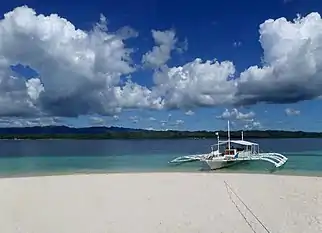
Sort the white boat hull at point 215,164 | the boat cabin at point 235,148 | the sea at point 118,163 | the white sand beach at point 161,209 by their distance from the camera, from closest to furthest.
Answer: the white sand beach at point 161,209 < the sea at point 118,163 < the white boat hull at point 215,164 < the boat cabin at point 235,148

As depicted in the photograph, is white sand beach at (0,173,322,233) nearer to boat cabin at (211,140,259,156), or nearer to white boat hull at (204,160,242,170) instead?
white boat hull at (204,160,242,170)

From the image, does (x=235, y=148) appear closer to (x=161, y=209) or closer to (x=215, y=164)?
(x=215, y=164)

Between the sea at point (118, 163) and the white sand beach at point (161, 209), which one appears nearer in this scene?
the white sand beach at point (161, 209)

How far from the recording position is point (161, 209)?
10125 millimetres

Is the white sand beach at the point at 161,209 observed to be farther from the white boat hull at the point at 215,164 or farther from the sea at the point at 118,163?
the white boat hull at the point at 215,164

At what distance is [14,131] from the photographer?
547ft

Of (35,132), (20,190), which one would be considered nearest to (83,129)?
(35,132)

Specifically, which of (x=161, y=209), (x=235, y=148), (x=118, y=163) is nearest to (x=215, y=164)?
(x=235, y=148)

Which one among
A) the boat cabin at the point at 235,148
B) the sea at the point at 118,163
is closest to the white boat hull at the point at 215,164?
the sea at the point at 118,163

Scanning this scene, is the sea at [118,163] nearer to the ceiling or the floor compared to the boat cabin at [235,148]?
nearer to the floor

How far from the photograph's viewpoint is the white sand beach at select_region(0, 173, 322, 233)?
322 inches

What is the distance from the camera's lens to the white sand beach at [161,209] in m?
8.18

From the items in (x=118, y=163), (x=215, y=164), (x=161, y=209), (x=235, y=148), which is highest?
(x=235, y=148)

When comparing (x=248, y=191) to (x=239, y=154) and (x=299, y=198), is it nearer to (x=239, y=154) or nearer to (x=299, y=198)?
(x=299, y=198)
